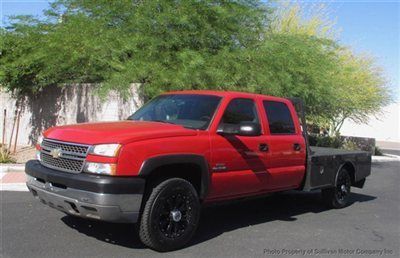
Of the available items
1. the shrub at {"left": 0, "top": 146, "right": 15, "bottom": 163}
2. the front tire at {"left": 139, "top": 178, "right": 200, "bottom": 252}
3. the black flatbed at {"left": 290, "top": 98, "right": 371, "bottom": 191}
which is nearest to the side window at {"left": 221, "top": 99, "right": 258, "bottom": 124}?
the front tire at {"left": 139, "top": 178, "right": 200, "bottom": 252}

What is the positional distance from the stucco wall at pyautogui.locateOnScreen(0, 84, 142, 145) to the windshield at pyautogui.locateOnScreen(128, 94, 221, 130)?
6.35 metres

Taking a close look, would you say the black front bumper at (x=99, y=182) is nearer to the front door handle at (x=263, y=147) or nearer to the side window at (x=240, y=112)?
the side window at (x=240, y=112)

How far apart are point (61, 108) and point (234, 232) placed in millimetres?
10090

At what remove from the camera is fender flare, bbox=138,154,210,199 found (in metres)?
5.30

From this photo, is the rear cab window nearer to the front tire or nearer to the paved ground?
the front tire

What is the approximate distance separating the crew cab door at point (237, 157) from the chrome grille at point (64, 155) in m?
1.59

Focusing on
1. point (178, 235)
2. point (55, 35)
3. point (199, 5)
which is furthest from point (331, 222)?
point (55, 35)

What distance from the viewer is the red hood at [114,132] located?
5300 mm

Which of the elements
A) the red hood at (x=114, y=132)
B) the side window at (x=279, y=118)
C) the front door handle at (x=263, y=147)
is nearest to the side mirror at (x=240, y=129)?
the red hood at (x=114, y=132)

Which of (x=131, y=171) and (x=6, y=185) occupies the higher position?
(x=131, y=171)

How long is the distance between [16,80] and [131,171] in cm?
1030

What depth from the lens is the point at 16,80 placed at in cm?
1426

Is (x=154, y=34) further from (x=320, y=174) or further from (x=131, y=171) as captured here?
(x=131, y=171)

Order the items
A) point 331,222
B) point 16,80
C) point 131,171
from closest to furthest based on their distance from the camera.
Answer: point 131,171
point 331,222
point 16,80
